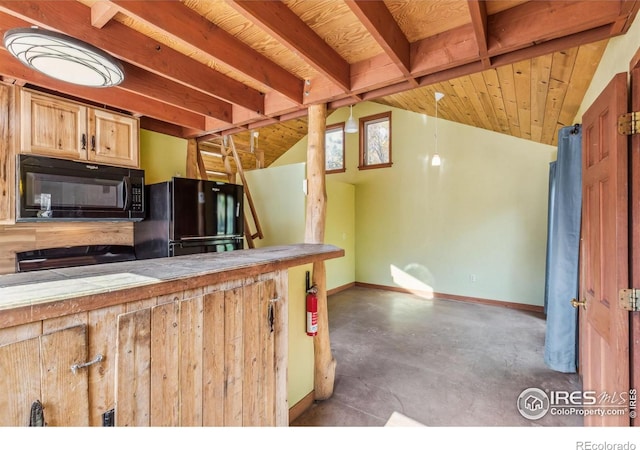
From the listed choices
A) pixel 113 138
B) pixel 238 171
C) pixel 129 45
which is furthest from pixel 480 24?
pixel 238 171

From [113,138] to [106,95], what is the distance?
1.42 feet

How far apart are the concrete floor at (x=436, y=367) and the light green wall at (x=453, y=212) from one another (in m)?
0.66

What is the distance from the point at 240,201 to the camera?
3.44 metres

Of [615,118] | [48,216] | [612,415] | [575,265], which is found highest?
[615,118]

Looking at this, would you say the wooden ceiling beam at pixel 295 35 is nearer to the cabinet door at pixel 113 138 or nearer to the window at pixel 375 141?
the cabinet door at pixel 113 138

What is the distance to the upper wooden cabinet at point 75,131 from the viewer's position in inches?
86.0

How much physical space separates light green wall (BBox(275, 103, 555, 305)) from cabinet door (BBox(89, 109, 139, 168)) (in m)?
4.21

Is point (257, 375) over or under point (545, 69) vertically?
under

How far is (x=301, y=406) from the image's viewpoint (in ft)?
7.12

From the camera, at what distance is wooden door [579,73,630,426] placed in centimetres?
122

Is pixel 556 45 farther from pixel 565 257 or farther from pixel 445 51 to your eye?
pixel 565 257

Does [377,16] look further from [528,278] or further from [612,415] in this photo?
[528,278]
